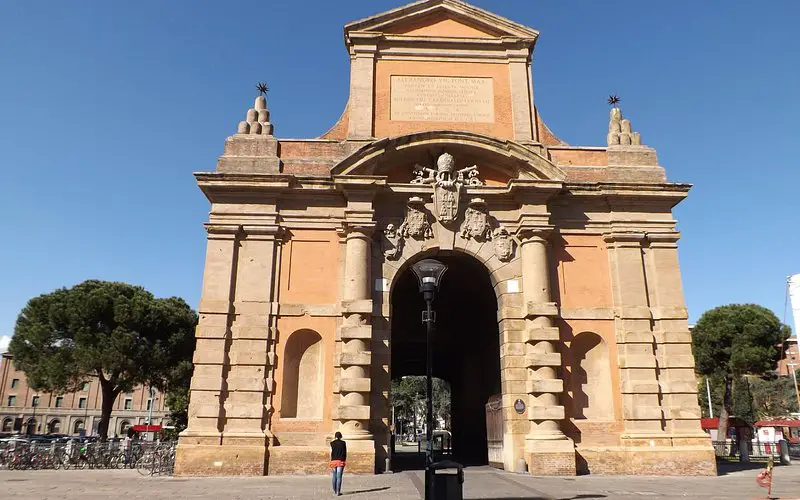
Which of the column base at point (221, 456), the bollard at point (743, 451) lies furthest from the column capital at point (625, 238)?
the bollard at point (743, 451)

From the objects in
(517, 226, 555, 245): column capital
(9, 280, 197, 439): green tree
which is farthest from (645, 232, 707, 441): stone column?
(9, 280, 197, 439): green tree

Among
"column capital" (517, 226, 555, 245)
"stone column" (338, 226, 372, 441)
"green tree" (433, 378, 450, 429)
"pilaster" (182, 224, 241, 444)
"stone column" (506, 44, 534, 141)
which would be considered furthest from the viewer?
"green tree" (433, 378, 450, 429)

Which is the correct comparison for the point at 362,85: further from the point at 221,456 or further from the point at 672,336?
the point at 672,336

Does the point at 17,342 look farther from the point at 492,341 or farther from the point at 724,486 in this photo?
the point at 724,486

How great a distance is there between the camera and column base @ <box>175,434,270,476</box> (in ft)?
49.4

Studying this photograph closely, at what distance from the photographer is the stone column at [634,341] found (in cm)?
1633

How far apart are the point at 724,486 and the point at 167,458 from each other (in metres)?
15.1

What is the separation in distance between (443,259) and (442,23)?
27.3 ft

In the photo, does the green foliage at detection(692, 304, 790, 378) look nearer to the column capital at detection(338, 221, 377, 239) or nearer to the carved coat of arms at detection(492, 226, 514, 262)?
the carved coat of arms at detection(492, 226, 514, 262)

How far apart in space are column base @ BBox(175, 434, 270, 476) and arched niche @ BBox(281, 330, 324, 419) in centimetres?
125

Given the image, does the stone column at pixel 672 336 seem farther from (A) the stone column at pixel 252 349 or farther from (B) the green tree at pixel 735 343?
(B) the green tree at pixel 735 343

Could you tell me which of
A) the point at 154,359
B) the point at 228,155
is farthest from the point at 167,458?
the point at 154,359

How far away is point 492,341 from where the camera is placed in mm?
20109

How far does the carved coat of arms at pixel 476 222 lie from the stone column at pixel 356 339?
3.02m
